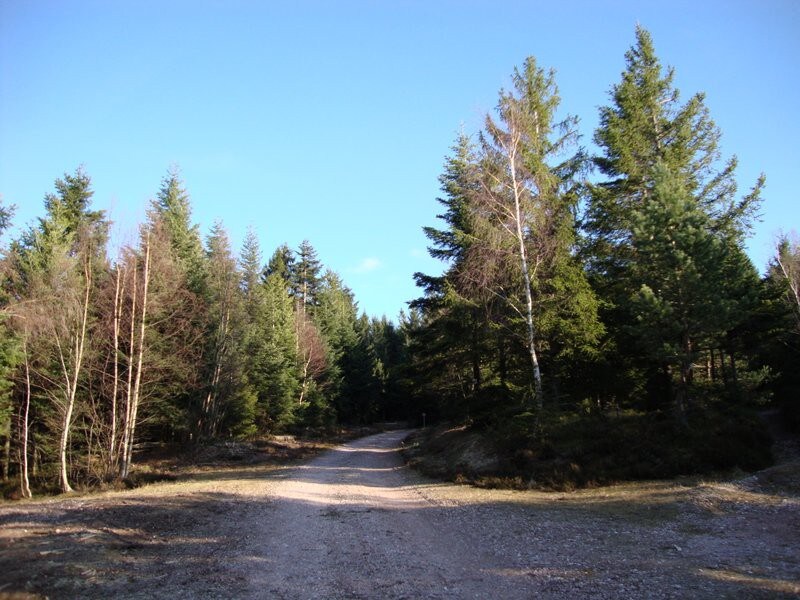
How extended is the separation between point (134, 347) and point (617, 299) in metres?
21.0

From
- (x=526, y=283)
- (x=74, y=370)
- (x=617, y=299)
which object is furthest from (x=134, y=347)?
(x=617, y=299)

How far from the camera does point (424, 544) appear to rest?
8312 millimetres

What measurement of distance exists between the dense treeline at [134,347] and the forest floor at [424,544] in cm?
856

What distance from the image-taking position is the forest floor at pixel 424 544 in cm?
591

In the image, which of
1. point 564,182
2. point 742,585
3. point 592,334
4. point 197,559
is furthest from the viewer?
point 564,182

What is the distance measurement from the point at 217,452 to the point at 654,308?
22455 millimetres

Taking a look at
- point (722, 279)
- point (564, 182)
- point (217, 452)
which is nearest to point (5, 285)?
point (217, 452)

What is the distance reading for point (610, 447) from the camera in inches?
586

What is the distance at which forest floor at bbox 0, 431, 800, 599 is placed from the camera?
591cm

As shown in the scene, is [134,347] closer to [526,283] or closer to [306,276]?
[526,283]

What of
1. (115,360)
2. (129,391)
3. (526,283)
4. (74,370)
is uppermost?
(526,283)

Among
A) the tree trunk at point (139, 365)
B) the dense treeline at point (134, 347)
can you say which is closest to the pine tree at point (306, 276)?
the dense treeline at point (134, 347)

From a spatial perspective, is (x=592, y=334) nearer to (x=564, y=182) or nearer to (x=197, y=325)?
(x=564, y=182)

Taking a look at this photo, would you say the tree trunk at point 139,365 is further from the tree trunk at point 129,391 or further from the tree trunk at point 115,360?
the tree trunk at point 115,360
